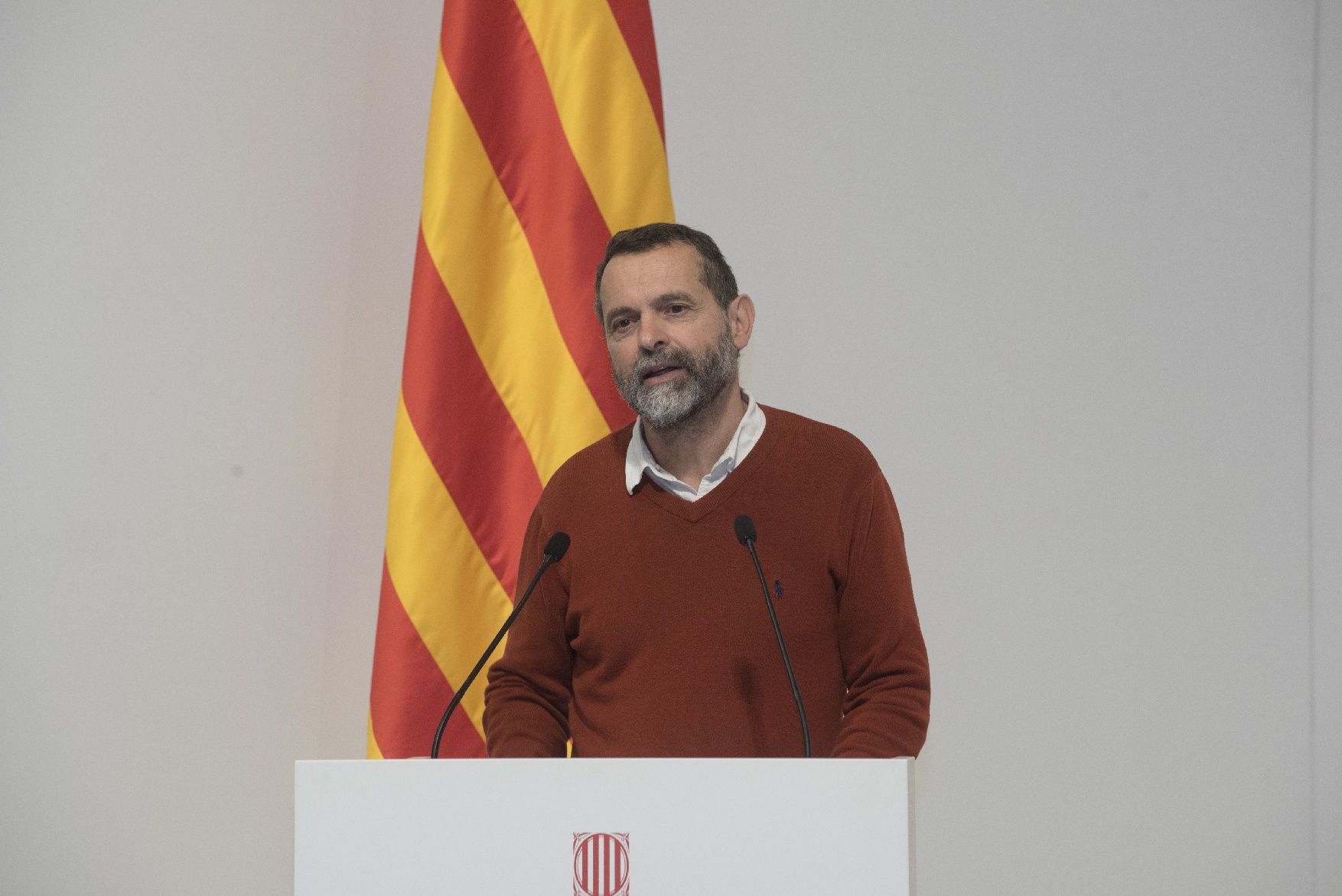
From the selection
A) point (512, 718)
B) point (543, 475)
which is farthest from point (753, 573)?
point (543, 475)

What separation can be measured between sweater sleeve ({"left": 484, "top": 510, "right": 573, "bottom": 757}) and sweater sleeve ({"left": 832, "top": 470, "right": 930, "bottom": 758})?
401 mm

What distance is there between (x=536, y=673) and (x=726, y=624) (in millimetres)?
304

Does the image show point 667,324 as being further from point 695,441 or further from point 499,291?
point 499,291

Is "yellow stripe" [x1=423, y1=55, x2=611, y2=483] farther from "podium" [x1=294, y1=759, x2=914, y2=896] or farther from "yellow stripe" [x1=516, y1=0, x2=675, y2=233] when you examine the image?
"podium" [x1=294, y1=759, x2=914, y2=896]

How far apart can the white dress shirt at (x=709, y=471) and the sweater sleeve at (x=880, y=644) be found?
18cm

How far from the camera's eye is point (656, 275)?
5.63 ft

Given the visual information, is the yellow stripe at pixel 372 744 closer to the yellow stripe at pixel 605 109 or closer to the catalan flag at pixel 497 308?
the catalan flag at pixel 497 308

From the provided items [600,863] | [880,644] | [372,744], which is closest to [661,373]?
[880,644]

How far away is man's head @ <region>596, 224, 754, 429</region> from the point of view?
5.54 feet

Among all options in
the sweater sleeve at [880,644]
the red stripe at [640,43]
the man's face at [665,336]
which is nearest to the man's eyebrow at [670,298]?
the man's face at [665,336]

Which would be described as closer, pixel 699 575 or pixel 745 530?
pixel 745 530

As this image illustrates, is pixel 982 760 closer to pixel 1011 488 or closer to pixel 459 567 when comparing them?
pixel 1011 488

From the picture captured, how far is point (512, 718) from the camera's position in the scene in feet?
5.39

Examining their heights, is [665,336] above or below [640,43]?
below
